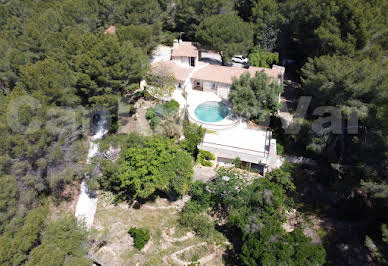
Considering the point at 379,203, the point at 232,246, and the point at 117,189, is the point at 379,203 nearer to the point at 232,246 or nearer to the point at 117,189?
the point at 232,246

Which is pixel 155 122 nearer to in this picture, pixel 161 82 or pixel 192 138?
pixel 192 138

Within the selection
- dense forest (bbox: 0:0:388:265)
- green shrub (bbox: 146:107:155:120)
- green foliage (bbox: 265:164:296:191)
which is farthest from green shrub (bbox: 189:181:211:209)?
green shrub (bbox: 146:107:155:120)

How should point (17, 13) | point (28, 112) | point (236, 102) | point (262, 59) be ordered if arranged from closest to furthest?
point (28, 112)
point (236, 102)
point (262, 59)
point (17, 13)

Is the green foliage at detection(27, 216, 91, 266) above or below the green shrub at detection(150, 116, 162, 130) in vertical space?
below

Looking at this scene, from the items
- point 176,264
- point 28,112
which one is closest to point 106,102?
point 28,112

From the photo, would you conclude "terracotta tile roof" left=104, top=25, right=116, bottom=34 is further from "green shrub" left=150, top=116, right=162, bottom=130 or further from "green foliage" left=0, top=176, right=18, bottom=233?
"green foliage" left=0, top=176, right=18, bottom=233

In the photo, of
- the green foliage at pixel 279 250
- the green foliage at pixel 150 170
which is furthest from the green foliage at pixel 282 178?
the green foliage at pixel 150 170
